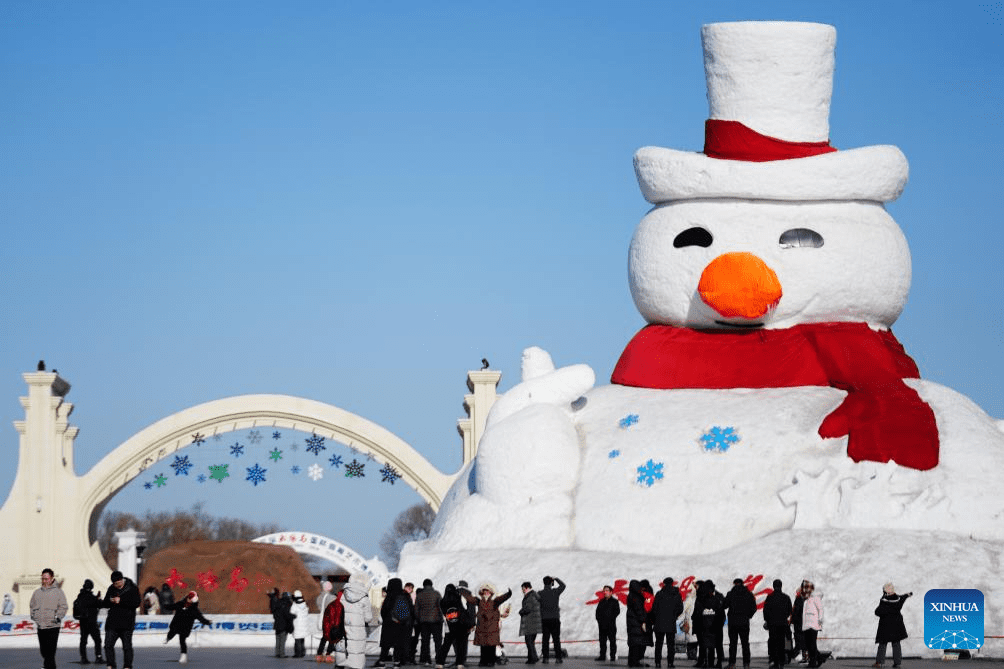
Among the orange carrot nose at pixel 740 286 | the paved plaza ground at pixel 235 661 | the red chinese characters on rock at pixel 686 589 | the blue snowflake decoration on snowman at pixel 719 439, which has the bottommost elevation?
the paved plaza ground at pixel 235 661

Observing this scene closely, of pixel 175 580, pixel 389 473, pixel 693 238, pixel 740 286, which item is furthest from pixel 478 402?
pixel 740 286

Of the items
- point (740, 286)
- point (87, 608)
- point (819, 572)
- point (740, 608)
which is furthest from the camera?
point (740, 286)

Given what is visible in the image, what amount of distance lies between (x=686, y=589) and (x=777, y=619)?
1895mm

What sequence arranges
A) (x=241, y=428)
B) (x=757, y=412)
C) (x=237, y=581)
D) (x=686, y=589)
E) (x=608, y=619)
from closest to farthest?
1. (x=608, y=619)
2. (x=686, y=589)
3. (x=757, y=412)
4. (x=241, y=428)
5. (x=237, y=581)

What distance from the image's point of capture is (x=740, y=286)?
2361 cm

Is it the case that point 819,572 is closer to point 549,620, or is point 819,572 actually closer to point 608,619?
point 608,619

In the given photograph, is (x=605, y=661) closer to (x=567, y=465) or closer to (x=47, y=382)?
(x=567, y=465)

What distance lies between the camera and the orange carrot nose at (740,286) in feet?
77.5

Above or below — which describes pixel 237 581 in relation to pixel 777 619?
above

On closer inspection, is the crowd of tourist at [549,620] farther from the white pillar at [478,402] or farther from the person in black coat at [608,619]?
the white pillar at [478,402]

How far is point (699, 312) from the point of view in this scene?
2427 centimetres

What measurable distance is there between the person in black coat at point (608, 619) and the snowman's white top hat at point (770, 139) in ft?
19.2

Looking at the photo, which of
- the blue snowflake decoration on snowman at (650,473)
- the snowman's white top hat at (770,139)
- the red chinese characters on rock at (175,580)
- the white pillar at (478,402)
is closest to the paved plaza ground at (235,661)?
the blue snowflake decoration on snowman at (650,473)

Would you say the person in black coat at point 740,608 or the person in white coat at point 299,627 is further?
the person in white coat at point 299,627
